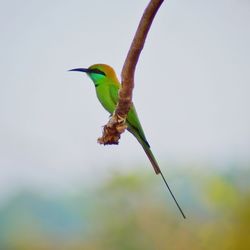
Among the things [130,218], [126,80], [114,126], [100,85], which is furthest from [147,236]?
[126,80]

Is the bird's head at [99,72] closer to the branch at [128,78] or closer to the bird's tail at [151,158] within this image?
the bird's tail at [151,158]

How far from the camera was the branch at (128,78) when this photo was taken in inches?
41.4

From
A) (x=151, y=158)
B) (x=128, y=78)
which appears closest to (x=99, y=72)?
(x=151, y=158)

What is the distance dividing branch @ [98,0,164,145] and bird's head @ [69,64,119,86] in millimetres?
592

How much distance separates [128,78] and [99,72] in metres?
0.77

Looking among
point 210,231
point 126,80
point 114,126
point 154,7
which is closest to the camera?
point 154,7

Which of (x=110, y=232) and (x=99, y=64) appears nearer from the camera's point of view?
(x=99, y=64)

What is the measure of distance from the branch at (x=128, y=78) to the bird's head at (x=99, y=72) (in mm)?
592

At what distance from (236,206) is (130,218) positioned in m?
0.55

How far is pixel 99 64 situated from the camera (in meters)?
1.89

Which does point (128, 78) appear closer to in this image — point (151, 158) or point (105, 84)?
point (151, 158)

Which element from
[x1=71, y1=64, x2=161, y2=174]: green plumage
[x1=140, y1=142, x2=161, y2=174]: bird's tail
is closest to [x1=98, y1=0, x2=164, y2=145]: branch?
[x1=140, y1=142, x2=161, y2=174]: bird's tail

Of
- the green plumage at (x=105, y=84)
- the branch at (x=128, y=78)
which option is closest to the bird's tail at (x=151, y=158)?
the green plumage at (x=105, y=84)

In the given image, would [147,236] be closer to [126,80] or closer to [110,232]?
[110,232]
